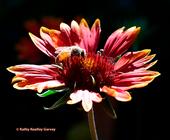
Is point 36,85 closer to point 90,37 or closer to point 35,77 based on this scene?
point 35,77

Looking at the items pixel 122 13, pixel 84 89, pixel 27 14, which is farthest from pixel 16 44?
pixel 84 89

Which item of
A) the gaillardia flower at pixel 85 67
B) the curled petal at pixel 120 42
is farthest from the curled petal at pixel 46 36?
the curled petal at pixel 120 42

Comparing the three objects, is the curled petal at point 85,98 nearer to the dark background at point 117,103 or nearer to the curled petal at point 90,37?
the curled petal at point 90,37

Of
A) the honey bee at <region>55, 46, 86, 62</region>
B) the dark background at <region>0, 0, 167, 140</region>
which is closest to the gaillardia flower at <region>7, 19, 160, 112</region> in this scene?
the honey bee at <region>55, 46, 86, 62</region>

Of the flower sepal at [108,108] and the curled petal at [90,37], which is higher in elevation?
the curled petal at [90,37]

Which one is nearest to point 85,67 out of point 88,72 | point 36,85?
point 88,72

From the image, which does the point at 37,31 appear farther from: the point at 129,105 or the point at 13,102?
the point at 129,105
